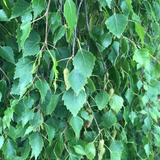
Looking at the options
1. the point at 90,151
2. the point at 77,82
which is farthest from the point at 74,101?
the point at 90,151

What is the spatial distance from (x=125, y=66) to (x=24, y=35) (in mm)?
289

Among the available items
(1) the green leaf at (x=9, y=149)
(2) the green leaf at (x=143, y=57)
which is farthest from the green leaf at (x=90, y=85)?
(1) the green leaf at (x=9, y=149)

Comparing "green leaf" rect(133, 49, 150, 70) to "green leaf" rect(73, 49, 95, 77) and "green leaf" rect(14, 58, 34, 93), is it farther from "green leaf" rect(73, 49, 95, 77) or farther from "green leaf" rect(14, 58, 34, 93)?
"green leaf" rect(14, 58, 34, 93)

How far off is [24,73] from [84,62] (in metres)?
0.13

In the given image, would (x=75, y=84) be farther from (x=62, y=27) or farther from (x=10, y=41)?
(x=10, y=41)

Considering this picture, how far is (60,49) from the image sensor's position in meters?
0.50

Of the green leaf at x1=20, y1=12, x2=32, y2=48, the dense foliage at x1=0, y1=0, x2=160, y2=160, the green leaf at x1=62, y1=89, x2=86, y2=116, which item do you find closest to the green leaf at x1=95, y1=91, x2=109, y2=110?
the dense foliage at x1=0, y1=0, x2=160, y2=160

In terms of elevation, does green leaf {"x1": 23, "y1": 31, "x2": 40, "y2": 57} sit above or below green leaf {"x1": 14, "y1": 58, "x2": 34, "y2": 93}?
above

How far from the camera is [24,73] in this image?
44 cm

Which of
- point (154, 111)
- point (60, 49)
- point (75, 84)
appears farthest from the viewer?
point (154, 111)

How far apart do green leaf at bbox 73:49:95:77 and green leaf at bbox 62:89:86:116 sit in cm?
4

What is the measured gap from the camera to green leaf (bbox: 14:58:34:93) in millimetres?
426

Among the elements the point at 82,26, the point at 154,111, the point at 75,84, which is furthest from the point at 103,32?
the point at 154,111

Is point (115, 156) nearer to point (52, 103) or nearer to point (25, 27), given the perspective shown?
point (52, 103)
